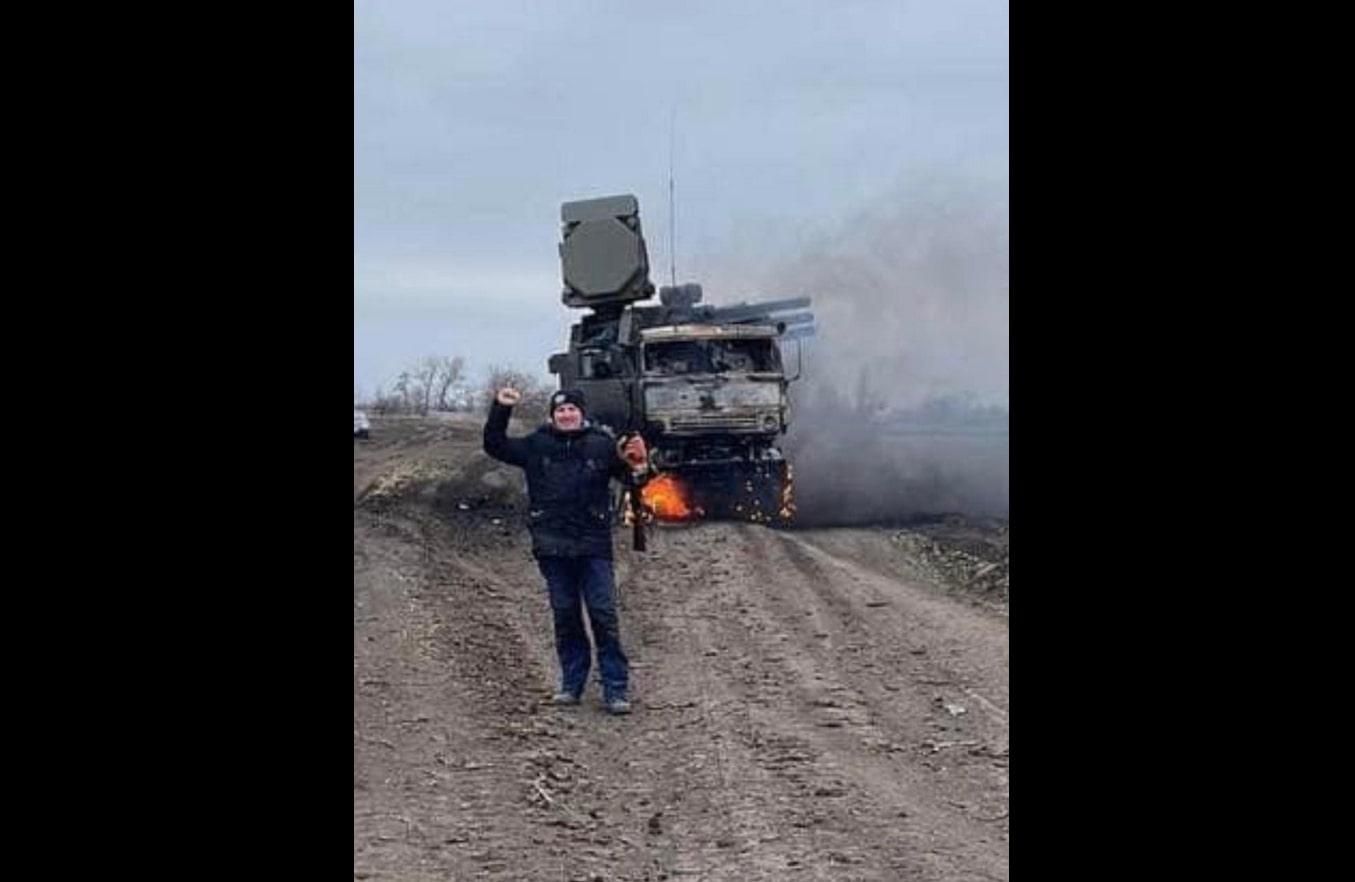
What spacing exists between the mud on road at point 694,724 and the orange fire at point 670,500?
195 cm

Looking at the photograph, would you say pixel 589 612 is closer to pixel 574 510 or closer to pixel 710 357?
pixel 574 510

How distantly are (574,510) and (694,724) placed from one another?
1.46 metres

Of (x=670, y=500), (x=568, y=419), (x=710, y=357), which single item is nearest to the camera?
(x=568, y=419)

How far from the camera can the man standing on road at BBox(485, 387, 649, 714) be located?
28.0ft

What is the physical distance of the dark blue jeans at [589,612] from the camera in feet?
28.7

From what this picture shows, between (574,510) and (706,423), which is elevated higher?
(706,423)

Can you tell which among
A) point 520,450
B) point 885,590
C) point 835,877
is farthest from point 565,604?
point 885,590

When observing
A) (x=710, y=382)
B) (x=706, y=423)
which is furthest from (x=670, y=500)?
(x=710, y=382)

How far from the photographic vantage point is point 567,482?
8.59 m

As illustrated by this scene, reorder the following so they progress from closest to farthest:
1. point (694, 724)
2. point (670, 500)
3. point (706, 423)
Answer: point (694, 724) → point (706, 423) → point (670, 500)
